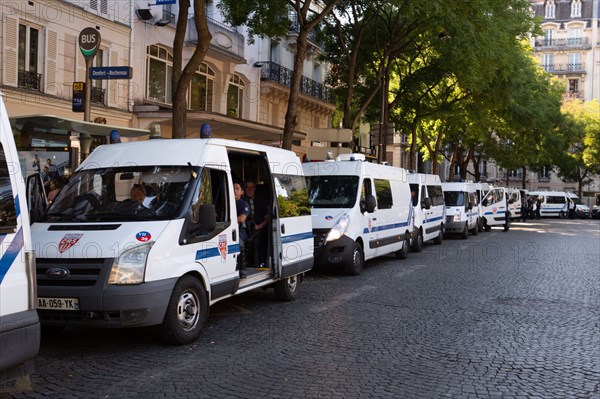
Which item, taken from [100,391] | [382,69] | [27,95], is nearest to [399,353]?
[100,391]

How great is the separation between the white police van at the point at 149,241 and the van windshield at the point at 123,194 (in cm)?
1

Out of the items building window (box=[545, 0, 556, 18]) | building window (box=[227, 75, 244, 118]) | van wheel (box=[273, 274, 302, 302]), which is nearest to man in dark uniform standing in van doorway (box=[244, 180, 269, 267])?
van wheel (box=[273, 274, 302, 302])

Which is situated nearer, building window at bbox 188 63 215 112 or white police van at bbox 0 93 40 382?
white police van at bbox 0 93 40 382

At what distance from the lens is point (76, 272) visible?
6.45m

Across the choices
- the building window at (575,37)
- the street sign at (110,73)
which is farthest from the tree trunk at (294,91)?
the building window at (575,37)

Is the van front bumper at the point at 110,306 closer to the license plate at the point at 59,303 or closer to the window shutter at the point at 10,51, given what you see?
the license plate at the point at 59,303

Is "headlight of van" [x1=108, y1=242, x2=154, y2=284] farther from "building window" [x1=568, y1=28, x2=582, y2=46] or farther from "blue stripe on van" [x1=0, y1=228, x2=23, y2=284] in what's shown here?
"building window" [x1=568, y1=28, x2=582, y2=46]

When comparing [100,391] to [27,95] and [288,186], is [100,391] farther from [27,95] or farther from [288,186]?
[27,95]

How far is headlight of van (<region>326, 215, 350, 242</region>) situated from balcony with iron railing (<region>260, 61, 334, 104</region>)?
1591 cm

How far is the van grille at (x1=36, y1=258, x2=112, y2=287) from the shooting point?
640 centimetres

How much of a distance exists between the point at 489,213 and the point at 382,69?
10371 millimetres

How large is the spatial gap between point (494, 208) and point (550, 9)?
222ft

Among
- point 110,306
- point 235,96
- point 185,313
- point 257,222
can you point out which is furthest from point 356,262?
point 235,96

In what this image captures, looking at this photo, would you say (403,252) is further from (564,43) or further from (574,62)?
(564,43)
